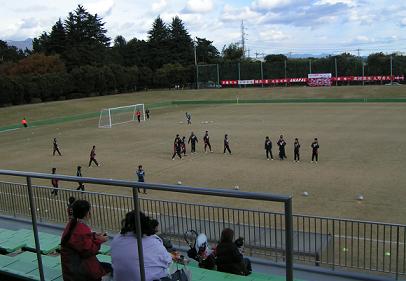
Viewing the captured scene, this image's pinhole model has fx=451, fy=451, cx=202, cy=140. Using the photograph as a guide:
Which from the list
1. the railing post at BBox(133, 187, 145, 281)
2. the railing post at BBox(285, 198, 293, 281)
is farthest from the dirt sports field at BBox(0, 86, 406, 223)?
the railing post at BBox(285, 198, 293, 281)

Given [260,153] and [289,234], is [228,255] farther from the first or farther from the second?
[260,153]

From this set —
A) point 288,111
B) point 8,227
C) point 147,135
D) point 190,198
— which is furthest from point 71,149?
point 288,111

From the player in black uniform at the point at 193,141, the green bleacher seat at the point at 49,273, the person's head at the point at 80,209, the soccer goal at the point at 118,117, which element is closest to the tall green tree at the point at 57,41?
the soccer goal at the point at 118,117

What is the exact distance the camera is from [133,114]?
57.4 m

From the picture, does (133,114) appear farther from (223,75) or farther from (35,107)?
(223,75)

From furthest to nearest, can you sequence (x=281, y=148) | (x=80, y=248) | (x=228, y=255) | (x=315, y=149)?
1. (x=281, y=148)
2. (x=315, y=149)
3. (x=228, y=255)
4. (x=80, y=248)

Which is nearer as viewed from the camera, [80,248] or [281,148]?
[80,248]

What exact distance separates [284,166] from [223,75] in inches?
2529

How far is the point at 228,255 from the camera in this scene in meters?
5.52

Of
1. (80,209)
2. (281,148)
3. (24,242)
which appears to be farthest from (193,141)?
(80,209)

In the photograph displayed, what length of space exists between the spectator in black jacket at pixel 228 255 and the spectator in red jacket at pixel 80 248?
5.97 feet

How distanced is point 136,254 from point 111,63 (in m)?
90.1

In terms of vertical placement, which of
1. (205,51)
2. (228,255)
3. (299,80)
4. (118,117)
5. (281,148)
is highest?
(205,51)

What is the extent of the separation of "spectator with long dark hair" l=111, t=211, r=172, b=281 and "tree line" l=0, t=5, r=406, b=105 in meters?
64.5
